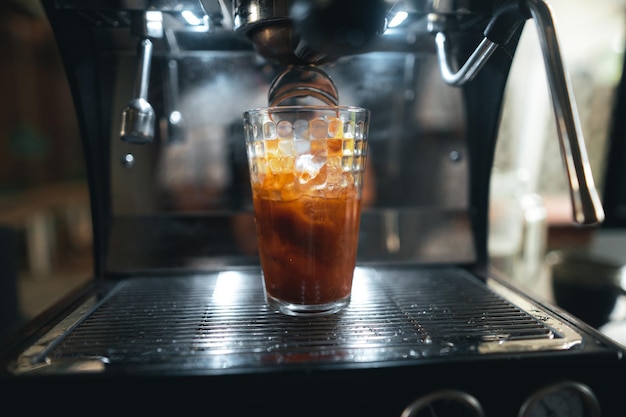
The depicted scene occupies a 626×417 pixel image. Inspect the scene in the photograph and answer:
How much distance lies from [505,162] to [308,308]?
0.88 meters

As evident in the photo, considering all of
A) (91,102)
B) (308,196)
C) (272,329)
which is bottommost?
(272,329)

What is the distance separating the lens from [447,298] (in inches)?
18.6

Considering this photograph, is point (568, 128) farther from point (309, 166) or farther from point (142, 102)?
point (142, 102)

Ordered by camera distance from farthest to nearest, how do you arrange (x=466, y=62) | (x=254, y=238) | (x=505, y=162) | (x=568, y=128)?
(x=505, y=162), (x=254, y=238), (x=466, y=62), (x=568, y=128)

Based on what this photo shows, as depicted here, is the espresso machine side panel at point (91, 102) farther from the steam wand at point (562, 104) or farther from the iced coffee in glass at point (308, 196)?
the steam wand at point (562, 104)

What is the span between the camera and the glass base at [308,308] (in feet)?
1.42

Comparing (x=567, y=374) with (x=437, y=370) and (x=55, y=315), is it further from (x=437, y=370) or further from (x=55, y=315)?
(x=55, y=315)

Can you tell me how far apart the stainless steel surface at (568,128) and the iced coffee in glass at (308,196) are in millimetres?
168

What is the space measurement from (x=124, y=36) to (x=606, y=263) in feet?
2.60

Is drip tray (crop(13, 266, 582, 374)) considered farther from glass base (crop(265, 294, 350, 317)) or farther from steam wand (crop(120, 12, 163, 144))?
steam wand (crop(120, 12, 163, 144))

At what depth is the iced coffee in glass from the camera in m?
0.43

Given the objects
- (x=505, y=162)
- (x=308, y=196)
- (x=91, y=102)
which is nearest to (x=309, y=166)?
(x=308, y=196)

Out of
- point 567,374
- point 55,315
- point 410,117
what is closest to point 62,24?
point 55,315

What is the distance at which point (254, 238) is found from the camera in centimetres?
59
